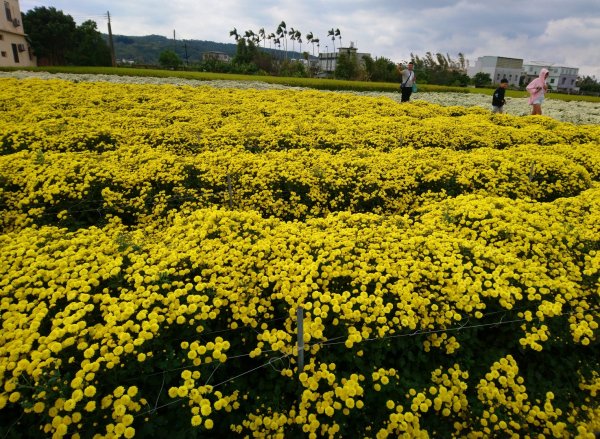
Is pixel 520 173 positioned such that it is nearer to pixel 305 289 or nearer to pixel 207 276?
pixel 305 289

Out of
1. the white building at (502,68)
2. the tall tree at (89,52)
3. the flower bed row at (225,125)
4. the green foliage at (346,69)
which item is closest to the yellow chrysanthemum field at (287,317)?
the flower bed row at (225,125)

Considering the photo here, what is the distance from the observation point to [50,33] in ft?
196

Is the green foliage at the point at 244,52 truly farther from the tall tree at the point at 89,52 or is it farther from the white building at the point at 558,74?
the white building at the point at 558,74

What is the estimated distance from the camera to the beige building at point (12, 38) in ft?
156

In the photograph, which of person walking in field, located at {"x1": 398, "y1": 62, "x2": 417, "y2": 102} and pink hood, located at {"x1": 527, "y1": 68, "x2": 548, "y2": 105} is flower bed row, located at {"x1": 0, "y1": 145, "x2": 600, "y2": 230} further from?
person walking in field, located at {"x1": 398, "y1": 62, "x2": 417, "y2": 102}

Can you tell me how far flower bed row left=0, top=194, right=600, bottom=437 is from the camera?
3049 mm

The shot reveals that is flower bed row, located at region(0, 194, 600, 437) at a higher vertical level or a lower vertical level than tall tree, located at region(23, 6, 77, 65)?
lower

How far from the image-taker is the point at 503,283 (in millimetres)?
4062

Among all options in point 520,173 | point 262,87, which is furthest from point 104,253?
point 262,87

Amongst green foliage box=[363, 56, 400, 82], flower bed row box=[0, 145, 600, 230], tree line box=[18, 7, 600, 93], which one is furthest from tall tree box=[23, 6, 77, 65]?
flower bed row box=[0, 145, 600, 230]

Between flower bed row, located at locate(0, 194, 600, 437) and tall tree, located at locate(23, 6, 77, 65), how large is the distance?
72319mm

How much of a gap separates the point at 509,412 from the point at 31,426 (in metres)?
4.04

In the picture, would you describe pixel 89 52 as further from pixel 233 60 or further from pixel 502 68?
pixel 502 68

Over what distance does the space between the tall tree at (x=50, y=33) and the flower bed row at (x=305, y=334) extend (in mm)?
72319
